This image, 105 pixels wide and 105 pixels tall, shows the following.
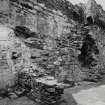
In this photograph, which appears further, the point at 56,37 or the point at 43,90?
the point at 56,37

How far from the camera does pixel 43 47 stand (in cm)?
548

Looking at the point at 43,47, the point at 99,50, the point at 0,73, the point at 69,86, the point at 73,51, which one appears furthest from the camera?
the point at 99,50

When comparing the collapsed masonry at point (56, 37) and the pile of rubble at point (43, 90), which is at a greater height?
the collapsed masonry at point (56, 37)

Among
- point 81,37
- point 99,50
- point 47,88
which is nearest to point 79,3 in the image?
point 81,37

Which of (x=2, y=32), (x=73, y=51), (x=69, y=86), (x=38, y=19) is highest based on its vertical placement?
(x=38, y=19)

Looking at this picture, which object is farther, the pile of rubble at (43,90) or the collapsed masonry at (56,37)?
the collapsed masonry at (56,37)

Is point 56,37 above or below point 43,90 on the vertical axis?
above

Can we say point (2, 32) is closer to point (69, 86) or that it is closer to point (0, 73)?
point (0, 73)

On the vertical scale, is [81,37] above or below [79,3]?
below

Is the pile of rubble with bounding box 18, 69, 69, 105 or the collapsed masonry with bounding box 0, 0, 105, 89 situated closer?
the pile of rubble with bounding box 18, 69, 69, 105

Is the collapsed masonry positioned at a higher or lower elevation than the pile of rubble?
higher

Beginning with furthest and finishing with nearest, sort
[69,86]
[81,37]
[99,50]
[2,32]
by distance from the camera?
[99,50] < [81,37] < [69,86] < [2,32]

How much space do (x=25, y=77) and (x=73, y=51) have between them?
2.95m

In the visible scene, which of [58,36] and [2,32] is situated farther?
[58,36]
